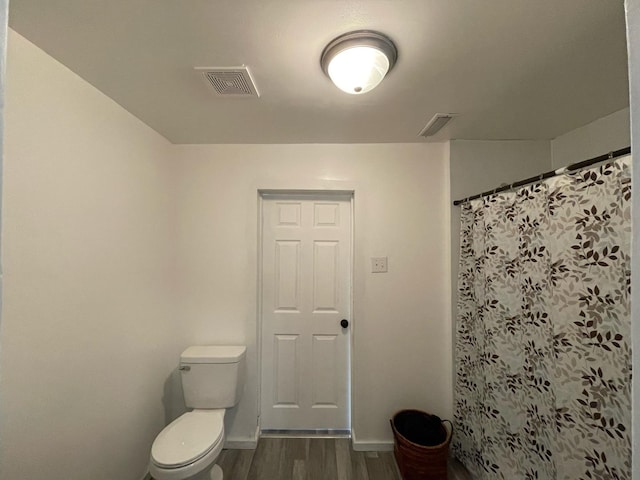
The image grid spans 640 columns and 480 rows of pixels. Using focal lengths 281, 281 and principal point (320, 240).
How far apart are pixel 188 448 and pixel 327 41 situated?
2015 millimetres

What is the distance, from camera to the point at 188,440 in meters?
1.52

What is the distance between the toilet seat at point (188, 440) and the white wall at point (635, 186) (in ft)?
5.48

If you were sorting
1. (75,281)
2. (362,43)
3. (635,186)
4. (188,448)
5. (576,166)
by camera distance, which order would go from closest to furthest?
(635,186) → (362,43) → (576,166) → (75,281) → (188,448)

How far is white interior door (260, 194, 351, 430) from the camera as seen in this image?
2221 mm

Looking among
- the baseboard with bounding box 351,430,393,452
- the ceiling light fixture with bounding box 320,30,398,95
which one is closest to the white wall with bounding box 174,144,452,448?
the baseboard with bounding box 351,430,393,452

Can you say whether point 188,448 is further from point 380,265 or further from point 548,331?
point 548,331

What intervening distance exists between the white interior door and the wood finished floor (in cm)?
24

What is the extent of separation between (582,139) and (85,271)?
295cm

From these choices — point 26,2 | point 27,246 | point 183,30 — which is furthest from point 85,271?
point 183,30

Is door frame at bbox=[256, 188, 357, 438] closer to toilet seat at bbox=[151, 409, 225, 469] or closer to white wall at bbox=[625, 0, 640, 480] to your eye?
toilet seat at bbox=[151, 409, 225, 469]

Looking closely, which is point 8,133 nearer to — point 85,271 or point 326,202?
point 85,271

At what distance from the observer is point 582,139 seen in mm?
1804

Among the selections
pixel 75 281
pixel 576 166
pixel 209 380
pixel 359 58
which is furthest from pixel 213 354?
pixel 576 166

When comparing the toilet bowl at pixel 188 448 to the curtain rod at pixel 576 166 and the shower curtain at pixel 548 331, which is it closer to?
the shower curtain at pixel 548 331
